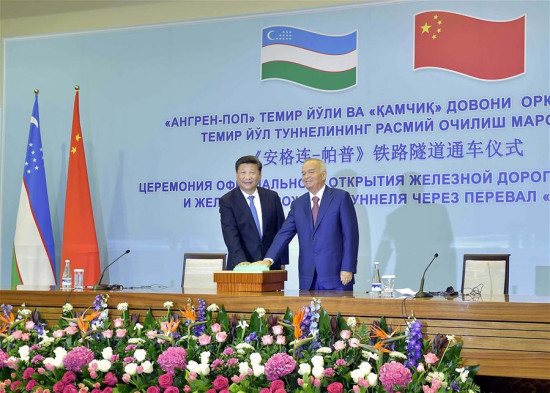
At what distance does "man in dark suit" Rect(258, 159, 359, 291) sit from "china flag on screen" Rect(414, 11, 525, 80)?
6.41 ft

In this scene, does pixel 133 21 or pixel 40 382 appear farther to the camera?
pixel 133 21

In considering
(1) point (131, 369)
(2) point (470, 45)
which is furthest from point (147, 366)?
(2) point (470, 45)

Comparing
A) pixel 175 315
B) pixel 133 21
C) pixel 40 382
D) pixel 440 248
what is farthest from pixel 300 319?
pixel 133 21

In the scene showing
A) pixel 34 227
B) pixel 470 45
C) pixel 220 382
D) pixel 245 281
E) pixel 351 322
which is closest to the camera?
pixel 220 382

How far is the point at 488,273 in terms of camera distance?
496 centimetres

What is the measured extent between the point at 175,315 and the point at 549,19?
383 centimetres

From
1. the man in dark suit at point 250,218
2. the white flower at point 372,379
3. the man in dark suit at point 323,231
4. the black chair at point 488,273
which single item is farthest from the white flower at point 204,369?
the black chair at point 488,273

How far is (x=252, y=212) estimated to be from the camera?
487 centimetres

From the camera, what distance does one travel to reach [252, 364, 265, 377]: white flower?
8.52 ft

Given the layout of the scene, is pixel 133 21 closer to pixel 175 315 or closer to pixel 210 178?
pixel 210 178

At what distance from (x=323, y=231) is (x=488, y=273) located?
48.9 inches

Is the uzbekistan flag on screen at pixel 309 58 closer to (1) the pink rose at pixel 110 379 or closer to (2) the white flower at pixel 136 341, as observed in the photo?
(2) the white flower at pixel 136 341

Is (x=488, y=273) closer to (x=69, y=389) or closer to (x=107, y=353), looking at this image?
(x=107, y=353)

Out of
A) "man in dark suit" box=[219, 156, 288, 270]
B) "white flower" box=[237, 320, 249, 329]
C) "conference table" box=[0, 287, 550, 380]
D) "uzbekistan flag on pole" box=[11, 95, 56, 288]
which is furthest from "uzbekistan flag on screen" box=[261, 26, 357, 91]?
"white flower" box=[237, 320, 249, 329]
